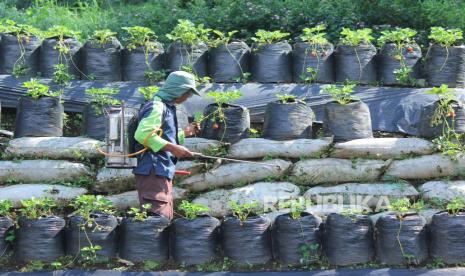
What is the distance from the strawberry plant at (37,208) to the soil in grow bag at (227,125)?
129cm

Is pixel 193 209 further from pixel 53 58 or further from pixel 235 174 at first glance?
pixel 53 58

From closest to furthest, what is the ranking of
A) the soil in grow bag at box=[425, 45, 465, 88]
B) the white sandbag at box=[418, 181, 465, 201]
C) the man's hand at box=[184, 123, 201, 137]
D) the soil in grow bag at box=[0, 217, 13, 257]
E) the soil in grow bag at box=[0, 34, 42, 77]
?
the soil in grow bag at box=[0, 217, 13, 257] → the white sandbag at box=[418, 181, 465, 201] → the man's hand at box=[184, 123, 201, 137] → the soil in grow bag at box=[425, 45, 465, 88] → the soil in grow bag at box=[0, 34, 42, 77]

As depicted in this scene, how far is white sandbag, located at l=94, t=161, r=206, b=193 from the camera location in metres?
6.71

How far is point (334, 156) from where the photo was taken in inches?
267

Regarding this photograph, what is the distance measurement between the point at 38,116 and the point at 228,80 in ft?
4.97

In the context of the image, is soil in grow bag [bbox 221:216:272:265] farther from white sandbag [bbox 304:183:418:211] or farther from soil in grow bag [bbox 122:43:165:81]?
soil in grow bag [bbox 122:43:165:81]

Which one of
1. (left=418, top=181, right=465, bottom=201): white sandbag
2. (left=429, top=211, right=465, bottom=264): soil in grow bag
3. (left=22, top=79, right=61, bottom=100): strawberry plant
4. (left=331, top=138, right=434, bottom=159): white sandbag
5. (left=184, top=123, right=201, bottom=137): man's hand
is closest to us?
(left=429, top=211, right=465, bottom=264): soil in grow bag

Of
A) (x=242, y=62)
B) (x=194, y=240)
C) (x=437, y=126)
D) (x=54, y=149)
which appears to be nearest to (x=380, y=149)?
(x=437, y=126)

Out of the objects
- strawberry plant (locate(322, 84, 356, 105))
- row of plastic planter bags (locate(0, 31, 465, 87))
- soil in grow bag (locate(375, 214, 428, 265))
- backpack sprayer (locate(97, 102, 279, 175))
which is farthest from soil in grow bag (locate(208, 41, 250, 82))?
soil in grow bag (locate(375, 214, 428, 265))

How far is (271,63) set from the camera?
24.7ft

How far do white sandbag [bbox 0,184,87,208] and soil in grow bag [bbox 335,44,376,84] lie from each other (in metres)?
2.27

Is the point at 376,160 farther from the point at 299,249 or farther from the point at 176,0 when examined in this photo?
the point at 176,0

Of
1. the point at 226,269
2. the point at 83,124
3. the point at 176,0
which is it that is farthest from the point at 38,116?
the point at 176,0

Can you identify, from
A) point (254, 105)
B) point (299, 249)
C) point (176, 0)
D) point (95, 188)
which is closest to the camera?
point (299, 249)
